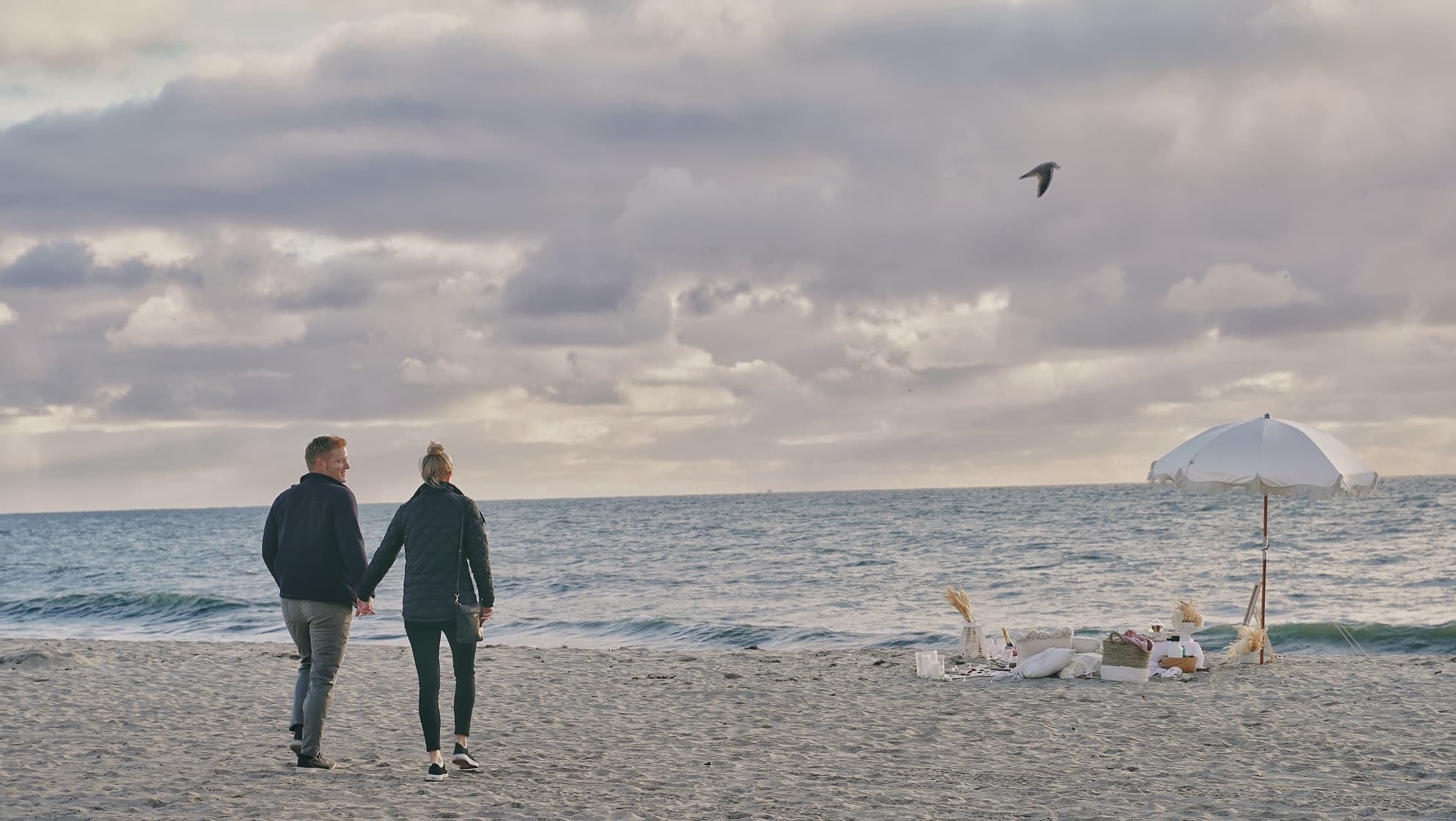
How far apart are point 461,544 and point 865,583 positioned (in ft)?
73.6

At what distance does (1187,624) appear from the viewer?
499 inches

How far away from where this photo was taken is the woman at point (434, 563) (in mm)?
6887

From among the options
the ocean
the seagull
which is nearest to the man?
the seagull

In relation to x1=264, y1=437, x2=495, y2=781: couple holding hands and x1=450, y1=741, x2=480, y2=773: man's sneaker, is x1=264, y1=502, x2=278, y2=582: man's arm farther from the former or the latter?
x1=450, y1=741, x2=480, y2=773: man's sneaker

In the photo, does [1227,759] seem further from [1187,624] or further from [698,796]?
[1187,624]

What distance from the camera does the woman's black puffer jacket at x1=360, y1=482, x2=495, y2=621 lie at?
6.88m

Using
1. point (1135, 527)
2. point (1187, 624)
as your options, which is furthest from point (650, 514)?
point (1187, 624)

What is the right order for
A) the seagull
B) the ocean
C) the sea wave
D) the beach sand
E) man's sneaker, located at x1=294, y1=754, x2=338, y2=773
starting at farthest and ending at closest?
the sea wave, the ocean, the seagull, man's sneaker, located at x1=294, y1=754, x2=338, y2=773, the beach sand

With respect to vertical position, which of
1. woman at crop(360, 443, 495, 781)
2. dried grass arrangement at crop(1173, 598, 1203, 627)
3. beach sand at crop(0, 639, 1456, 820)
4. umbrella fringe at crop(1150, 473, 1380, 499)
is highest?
umbrella fringe at crop(1150, 473, 1380, 499)

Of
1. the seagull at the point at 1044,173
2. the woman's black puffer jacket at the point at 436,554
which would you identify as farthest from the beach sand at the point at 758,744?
the seagull at the point at 1044,173

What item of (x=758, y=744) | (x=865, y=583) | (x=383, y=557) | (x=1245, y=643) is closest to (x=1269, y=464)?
(x=1245, y=643)

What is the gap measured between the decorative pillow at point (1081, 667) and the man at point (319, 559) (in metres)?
7.46

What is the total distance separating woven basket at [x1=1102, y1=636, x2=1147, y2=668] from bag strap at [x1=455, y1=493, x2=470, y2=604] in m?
7.20

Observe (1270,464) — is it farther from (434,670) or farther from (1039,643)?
(434,670)
